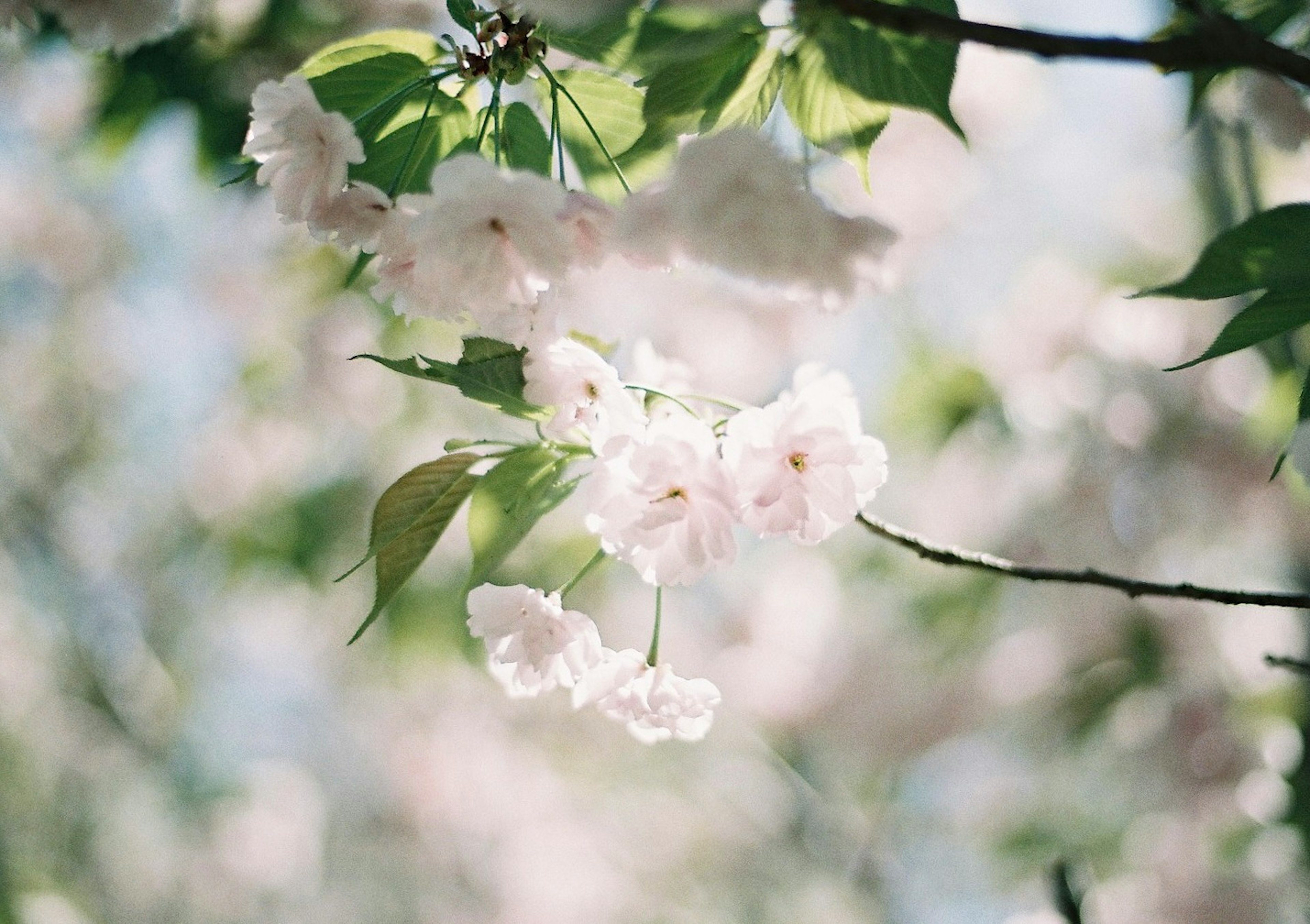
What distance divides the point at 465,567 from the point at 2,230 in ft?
10.1

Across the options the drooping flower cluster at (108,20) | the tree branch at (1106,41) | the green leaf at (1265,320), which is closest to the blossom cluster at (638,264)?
the tree branch at (1106,41)

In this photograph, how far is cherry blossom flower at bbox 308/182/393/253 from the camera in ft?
1.87

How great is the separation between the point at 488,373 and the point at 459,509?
99mm

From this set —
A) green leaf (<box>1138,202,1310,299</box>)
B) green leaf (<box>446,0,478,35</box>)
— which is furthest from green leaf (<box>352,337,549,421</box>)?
green leaf (<box>1138,202,1310,299</box>)

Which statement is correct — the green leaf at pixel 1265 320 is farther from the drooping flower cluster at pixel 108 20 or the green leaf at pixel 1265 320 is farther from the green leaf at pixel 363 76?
the drooping flower cluster at pixel 108 20

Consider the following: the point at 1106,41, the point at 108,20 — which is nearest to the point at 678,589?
the point at 108,20

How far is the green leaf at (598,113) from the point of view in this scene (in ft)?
2.06

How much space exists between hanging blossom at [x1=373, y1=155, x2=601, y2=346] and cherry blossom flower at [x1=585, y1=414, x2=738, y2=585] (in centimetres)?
11

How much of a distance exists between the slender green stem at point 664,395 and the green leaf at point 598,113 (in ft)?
0.53

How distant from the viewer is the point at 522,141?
0.65 m

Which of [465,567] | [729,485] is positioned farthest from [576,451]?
[465,567]

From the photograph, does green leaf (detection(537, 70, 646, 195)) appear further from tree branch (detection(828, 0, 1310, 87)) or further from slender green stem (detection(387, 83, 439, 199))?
tree branch (detection(828, 0, 1310, 87))

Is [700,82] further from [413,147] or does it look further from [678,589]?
[678,589]

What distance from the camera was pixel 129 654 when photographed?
373 cm
